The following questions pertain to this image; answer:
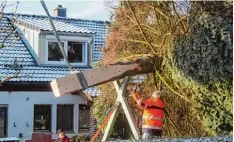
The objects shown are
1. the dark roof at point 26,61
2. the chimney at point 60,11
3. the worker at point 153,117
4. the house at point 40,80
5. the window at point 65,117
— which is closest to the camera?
the worker at point 153,117

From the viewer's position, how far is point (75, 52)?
25.0 m

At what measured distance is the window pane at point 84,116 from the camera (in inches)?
954

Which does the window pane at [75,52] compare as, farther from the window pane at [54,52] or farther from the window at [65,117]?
the window at [65,117]

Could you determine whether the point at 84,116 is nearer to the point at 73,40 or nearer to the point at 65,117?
the point at 65,117

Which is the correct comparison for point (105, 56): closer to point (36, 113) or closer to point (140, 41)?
point (140, 41)

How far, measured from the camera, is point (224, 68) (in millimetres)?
10008

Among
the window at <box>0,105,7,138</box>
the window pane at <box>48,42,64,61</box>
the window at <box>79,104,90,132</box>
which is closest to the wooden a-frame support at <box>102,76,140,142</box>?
the window at <box>0,105,7,138</box>

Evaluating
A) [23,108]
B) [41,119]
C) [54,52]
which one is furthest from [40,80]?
[54,52]

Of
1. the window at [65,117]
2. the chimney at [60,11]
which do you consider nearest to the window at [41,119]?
the window at [65,117]

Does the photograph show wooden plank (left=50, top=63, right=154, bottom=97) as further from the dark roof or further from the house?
the dark roof

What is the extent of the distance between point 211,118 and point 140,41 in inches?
109

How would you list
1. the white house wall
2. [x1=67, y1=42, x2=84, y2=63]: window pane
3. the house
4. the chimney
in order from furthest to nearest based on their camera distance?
the chimney, [x1=67, y1=42, x2=84, y2=63]: window pane, the house, the white house wall

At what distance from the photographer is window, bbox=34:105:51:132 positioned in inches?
910

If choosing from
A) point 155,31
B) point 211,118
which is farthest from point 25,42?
point 211,118
